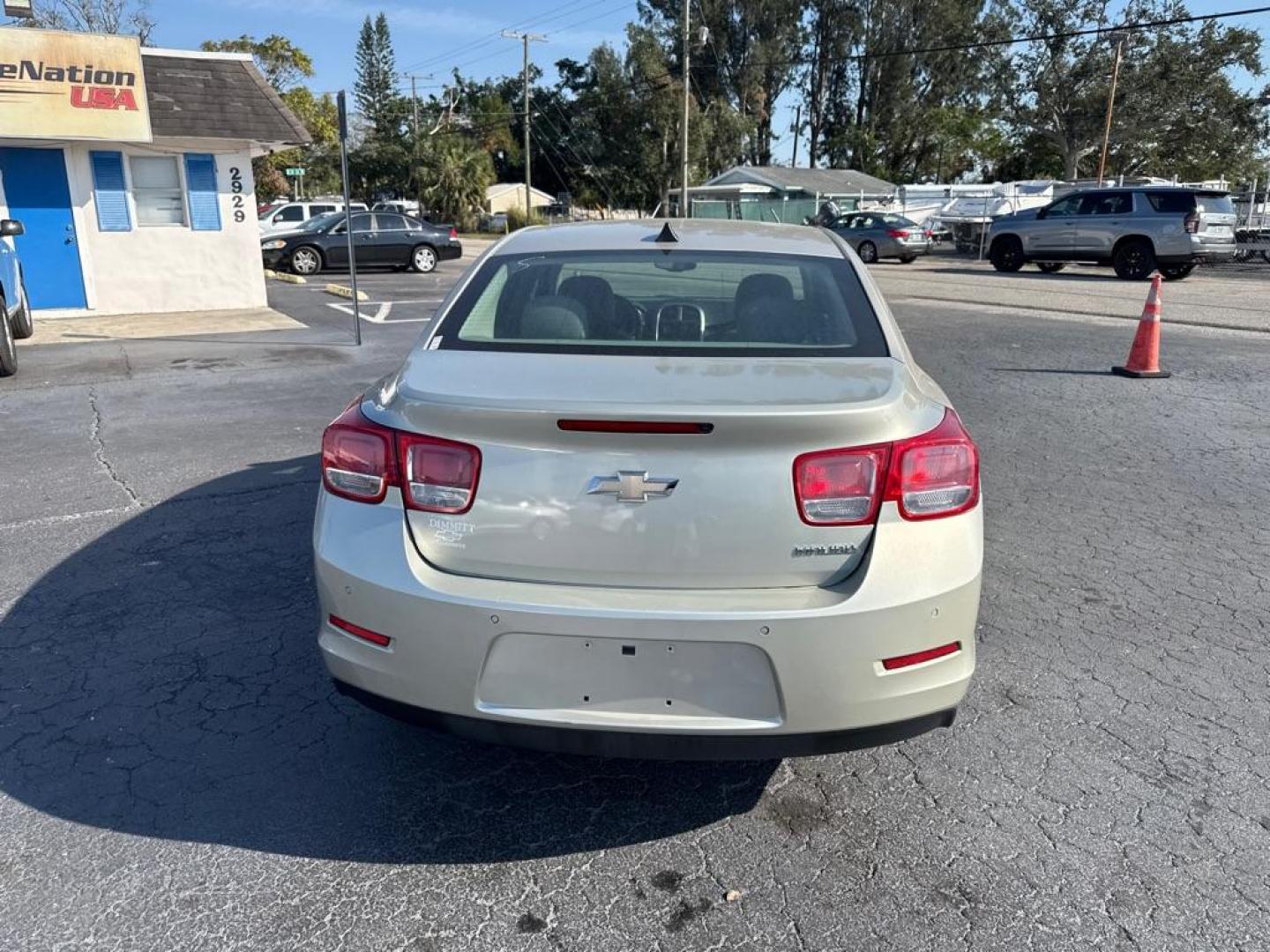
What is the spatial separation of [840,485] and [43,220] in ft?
48.1

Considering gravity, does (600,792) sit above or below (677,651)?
below

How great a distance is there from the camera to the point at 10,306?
31.5 feet

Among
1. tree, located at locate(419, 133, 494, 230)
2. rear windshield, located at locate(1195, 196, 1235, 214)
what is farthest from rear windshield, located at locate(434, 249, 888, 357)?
tree, located at locate(419, 133, 494, 230)

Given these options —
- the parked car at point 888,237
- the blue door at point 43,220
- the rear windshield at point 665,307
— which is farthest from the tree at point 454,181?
the rear windshield at point 665,307

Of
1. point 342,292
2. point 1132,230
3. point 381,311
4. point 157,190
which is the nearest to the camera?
point 157,190

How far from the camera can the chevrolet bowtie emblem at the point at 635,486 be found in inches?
88.4

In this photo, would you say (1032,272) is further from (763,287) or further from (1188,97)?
(1188,97)

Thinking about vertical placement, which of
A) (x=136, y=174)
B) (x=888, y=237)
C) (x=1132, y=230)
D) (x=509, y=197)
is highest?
(x=509, y=197)

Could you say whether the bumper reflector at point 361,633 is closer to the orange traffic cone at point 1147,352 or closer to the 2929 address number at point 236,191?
the orange traffic cone at point 1147,352

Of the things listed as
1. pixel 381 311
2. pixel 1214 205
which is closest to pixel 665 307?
pixel 381 311

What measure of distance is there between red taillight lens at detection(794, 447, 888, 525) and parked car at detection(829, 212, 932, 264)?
86.3 feet

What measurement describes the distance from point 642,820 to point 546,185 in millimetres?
77266

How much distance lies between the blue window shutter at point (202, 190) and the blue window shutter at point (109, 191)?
2.90 ft

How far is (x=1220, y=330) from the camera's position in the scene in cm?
1247
